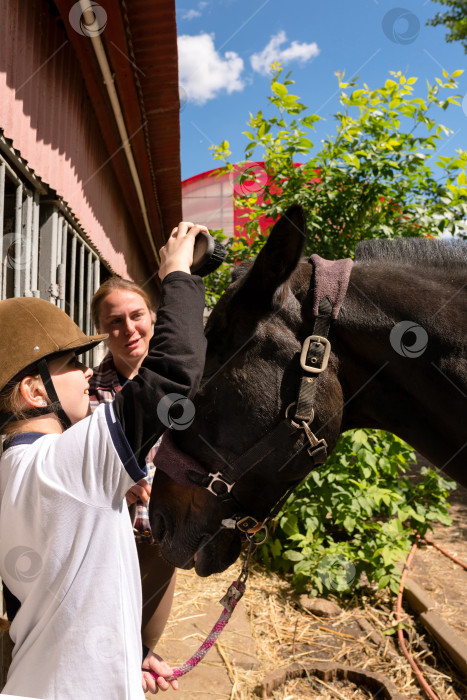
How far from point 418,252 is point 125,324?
1456mm

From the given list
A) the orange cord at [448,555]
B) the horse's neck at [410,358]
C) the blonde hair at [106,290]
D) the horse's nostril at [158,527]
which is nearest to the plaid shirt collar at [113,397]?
the blonde hair at [106,290]

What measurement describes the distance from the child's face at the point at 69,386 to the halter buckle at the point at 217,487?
438 millimetres

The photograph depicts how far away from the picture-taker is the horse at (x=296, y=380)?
5.05 ft

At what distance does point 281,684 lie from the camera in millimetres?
2959

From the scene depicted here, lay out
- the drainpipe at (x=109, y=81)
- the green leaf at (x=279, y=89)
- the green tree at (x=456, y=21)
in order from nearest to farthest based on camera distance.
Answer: the drainpipe at (x=109, y=81) → the green leaf at (x=279, y=89) → the green tree at (x=456, y=21)

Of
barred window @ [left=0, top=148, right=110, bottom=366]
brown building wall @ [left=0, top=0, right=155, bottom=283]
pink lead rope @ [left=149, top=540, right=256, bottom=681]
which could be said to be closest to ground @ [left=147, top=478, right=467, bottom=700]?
pink lead rope @ [left=149, top=540, right=256, bottom=681]

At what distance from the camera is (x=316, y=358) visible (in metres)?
Answer: 1.52

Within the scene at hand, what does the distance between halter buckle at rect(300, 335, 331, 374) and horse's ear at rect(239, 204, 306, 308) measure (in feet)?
0.54

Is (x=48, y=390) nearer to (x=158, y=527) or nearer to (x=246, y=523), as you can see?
(x=158, y=527)

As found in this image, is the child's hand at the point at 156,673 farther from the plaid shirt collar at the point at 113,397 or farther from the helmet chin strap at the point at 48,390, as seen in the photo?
the helmet chin strap at the point at 48,390

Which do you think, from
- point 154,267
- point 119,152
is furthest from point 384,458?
point 154,267

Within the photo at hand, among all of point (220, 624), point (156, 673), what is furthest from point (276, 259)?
point (156, 673)

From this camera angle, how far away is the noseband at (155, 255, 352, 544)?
1.52 meters

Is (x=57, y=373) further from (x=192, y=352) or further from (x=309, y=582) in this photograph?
(x=309, y=582)
